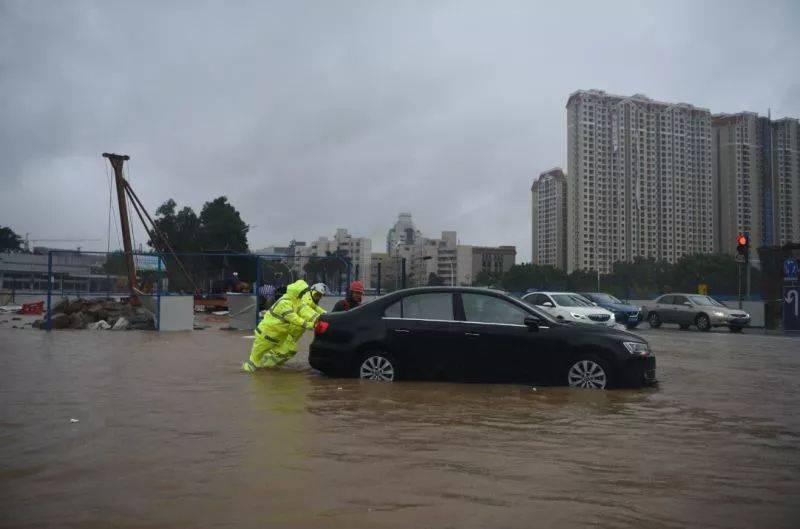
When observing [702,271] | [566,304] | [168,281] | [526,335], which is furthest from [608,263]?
[526,335]

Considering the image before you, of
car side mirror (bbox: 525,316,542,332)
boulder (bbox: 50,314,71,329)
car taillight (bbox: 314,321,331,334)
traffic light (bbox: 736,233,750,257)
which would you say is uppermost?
traffic light (bbox: 736,233,750,257)

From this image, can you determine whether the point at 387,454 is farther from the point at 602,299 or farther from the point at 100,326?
the point at 602,299

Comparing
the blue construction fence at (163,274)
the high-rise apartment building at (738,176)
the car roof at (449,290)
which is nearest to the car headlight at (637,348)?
the car roof at (449,290)

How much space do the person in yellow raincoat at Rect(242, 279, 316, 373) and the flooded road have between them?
0.83m

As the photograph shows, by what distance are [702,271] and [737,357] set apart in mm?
43205

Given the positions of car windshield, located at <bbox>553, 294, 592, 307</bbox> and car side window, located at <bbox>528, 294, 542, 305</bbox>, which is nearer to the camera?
car windshield, located at <bbox>553, 294, 592, 307</bbox>

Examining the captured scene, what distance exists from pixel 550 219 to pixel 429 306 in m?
74.8

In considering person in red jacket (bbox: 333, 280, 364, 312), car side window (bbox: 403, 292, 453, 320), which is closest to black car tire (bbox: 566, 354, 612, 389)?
car side window (bbox: 403, 292, 453, 320)

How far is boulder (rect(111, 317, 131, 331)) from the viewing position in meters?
20.8

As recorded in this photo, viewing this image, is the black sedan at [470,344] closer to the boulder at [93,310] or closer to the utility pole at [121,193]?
the boulder at [93,310]

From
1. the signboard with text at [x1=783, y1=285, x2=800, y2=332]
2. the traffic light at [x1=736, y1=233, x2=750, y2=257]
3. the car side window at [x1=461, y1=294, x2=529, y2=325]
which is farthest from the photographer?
the signboard with text at [x1=783, y1=285, x2=800, y2=332]

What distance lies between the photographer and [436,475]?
4.70 meters

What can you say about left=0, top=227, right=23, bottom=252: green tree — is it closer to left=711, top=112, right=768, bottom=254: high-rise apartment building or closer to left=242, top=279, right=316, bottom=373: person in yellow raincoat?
left=242, top=279, right=316, bottom=373: person in yellow raincoat

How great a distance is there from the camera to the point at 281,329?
10695 mm
